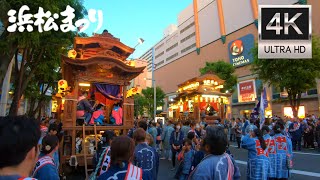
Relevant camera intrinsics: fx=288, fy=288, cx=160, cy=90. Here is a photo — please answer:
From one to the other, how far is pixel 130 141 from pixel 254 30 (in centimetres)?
4529

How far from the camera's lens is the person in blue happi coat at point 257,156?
6.37 metres

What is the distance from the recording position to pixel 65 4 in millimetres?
13695

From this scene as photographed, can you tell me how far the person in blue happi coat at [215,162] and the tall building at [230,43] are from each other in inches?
1334

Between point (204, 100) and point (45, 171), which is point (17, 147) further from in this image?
point (204, 100)

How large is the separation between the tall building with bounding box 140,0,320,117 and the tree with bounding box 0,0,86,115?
2753 centimetres

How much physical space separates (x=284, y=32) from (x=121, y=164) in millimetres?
5889

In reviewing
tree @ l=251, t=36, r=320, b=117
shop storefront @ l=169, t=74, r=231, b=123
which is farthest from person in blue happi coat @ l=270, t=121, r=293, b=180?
tree @ l=251, t=36, r=320, b=117

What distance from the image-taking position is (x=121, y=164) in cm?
329

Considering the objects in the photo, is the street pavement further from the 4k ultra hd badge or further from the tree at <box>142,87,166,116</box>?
the tree at <box>142,87,166,116</box>

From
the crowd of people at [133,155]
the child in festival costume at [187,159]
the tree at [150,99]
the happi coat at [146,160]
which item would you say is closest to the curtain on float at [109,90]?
the crowd of people at [133,155]

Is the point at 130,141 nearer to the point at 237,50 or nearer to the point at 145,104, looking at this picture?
the point at 237,50

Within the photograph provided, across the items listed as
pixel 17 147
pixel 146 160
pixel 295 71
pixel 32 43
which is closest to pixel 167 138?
pixel 32 43

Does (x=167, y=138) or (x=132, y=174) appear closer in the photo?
(x=132, y=174)

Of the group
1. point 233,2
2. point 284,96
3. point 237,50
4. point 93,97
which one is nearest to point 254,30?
point 237,50
